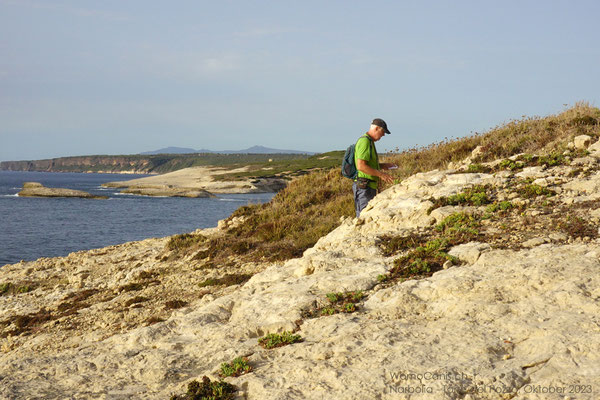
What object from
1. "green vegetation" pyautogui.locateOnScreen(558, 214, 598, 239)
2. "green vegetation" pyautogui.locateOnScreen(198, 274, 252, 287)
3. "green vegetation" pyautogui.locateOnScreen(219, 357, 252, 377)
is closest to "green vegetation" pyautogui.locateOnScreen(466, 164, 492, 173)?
"green vegetation" pyautogui.locateOnScreen(558, 214, 598, 239)

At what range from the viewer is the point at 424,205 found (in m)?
11.9

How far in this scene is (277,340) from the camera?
6.90 metres

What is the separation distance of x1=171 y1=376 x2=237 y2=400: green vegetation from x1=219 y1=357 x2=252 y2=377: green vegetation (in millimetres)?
282

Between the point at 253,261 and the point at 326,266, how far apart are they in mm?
4367

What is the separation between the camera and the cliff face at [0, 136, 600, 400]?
18.3 ft

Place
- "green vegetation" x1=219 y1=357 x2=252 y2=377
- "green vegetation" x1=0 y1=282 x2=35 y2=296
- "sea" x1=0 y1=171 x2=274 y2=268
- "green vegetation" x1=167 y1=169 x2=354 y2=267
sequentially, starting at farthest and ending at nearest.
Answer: "sea" x1=0 y1=171 x2=274 y2=268
"green vegetation" x1=0 y1=282 x2=35 y2=296
"green vegetation" x1=167 y1=169 x2=354 y2=267
"green vegetation" x1=219 y1=357 x2=252 y2=377

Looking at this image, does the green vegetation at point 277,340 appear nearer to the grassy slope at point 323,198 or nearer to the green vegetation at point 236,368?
the green vegetation at point 236,368

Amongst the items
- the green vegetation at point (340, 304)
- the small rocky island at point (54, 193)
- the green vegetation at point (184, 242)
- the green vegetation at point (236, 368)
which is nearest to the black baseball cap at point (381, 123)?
the green vegetation at point (340, 304)

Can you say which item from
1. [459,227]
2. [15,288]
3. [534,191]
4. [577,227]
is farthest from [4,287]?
[577,227]

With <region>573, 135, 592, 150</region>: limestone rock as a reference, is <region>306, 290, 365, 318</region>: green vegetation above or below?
below

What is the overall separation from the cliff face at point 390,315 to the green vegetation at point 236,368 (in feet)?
0.43

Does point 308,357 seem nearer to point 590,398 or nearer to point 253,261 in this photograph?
point 590,398

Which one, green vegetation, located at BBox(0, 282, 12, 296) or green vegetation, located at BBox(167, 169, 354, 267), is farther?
green vegetation, located at BBox(0, 282, 12, 296)

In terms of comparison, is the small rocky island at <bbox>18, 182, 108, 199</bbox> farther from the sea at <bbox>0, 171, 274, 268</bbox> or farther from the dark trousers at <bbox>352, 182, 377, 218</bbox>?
the dark trousers at <bbox>352, 182, 377, 218</bbox>
